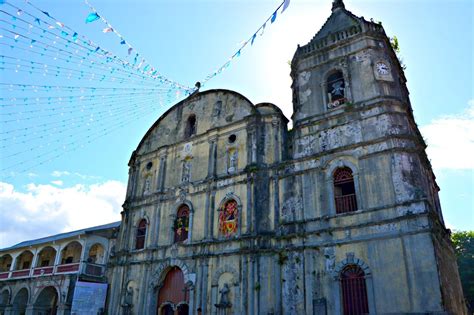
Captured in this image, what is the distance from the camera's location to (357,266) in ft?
45.6

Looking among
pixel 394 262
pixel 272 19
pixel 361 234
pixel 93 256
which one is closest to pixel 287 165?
pixel 361 234

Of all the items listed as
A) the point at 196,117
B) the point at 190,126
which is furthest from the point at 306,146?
the point at 190,126

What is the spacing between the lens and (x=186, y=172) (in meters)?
21.1

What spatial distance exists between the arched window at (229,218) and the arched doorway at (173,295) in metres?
3.20

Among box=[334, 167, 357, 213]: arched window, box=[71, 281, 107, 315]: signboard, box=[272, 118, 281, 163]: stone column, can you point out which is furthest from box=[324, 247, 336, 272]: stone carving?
box=[71, 281, 107, 315]: signboard

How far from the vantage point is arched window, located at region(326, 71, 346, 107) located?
17.5 meters

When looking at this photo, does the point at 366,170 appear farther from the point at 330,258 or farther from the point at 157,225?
the point at 157,225

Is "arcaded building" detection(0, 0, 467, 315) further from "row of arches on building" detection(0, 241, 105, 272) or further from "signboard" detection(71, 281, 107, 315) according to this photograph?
"row of arches on building" detection(0, 241, 105, 272)

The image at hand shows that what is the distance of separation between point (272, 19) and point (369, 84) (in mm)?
8746

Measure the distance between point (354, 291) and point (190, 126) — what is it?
44.0 feet

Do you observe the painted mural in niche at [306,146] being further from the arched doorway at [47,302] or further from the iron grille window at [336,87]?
the arched doorway at [47,302]

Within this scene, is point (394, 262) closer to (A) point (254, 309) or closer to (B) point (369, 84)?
(A) point (254, 309)

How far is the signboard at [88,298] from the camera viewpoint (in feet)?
64.0

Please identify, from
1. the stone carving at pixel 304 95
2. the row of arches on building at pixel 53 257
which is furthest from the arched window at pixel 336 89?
the row of arches on building at pixel 53 257
